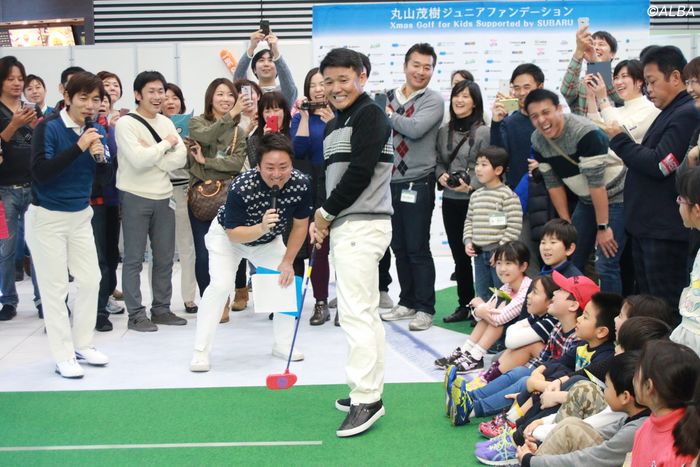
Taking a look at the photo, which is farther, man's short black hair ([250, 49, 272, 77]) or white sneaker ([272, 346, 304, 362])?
A: man's short black hair ([250, 49, 272, 77])

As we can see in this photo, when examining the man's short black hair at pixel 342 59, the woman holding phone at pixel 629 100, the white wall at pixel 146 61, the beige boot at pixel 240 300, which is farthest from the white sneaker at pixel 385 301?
the white wall at pixel 146 61

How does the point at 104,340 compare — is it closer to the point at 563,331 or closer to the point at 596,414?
the point at 563,331

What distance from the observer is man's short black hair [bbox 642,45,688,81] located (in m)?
3.79

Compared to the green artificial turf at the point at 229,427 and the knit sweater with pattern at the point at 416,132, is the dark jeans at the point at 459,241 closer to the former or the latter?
the knit sweater with pattern at the point at 416,132

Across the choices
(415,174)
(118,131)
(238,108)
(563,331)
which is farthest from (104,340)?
(563,331)

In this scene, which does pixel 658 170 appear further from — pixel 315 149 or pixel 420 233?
pixel 315 149

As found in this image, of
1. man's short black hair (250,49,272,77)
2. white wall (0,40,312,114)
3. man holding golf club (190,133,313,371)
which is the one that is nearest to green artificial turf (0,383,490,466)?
man holding golf club (190,133,313,371)

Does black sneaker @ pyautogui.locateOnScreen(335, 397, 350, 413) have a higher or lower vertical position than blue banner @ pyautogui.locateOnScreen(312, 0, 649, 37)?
lower

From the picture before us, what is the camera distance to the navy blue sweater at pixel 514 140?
5273mm

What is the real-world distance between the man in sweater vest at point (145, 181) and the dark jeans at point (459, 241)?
5.84 feet

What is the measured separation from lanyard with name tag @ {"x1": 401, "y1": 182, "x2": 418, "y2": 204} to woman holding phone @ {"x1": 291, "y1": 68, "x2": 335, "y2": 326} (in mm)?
522

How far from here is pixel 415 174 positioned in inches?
219

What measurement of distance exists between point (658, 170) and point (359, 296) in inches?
56.3

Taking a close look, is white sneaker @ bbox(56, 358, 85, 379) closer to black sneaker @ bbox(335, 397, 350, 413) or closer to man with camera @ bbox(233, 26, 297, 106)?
black sneaker @ bbox(335, 397, 350, 413)
